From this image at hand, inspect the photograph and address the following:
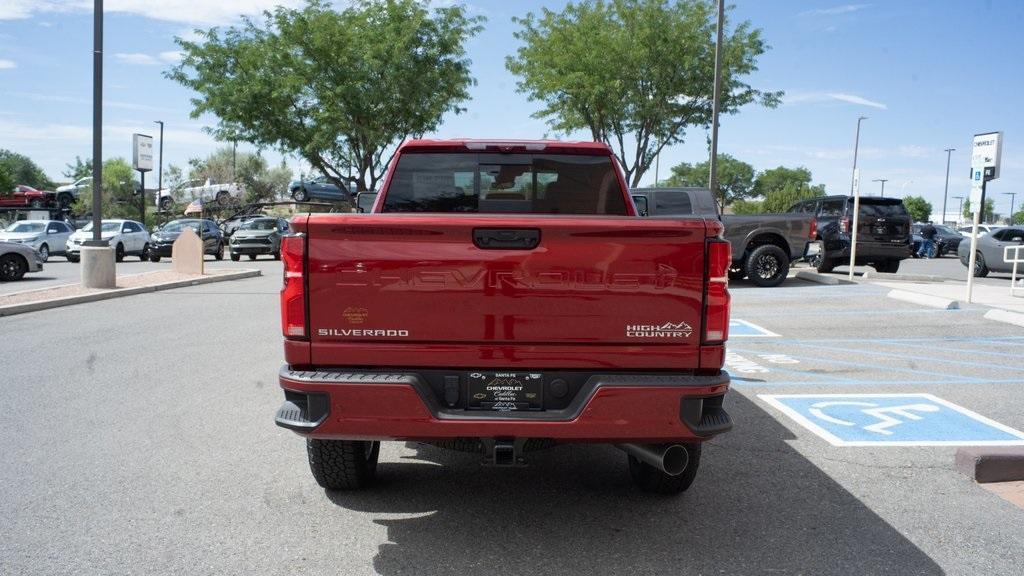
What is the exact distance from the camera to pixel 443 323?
3.65 metres

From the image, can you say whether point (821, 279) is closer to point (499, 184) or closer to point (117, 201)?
point (499, 184)

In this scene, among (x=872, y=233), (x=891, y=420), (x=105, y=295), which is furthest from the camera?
(x=872, y=233)

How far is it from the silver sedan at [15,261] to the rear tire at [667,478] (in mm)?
19100

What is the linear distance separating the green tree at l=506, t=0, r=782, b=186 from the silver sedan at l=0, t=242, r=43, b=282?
16396mm

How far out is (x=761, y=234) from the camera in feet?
57.2

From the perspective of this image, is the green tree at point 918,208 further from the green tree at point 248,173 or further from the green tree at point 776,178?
the green tree at point 248,173

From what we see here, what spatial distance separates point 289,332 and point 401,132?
32489 mm

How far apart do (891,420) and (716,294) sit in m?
3.68

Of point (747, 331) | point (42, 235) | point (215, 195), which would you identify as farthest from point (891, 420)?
point (215, 195)

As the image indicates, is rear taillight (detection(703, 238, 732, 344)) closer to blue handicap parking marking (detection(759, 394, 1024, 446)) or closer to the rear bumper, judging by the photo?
the rear bumper

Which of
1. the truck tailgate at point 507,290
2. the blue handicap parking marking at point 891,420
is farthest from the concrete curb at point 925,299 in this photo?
the truck tailgate at point 507,290

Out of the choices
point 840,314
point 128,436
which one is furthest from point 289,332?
point 840,314

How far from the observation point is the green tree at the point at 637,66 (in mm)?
26766

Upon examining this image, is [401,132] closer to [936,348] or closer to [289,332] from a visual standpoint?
[936,348]
